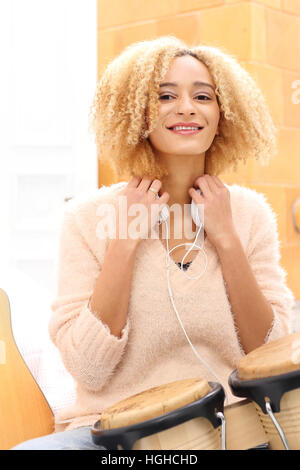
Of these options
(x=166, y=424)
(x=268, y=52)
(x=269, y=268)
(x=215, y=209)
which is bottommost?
(x=166, y=424)

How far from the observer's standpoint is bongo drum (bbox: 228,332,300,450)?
3.19ft

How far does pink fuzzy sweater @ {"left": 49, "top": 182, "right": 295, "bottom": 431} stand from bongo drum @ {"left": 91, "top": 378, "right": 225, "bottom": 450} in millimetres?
376

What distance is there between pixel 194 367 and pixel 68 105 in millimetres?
1717

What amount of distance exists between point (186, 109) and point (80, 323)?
0.49 m

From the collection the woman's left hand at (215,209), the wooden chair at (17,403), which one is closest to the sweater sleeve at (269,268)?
the woman's left hand at (215,209)

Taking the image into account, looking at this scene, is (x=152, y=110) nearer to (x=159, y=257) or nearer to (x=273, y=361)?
(x=159, y=257)

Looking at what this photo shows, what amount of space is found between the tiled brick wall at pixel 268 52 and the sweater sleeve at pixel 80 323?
3.51ft

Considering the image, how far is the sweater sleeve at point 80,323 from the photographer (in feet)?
4.42

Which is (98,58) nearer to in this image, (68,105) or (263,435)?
(68,105)

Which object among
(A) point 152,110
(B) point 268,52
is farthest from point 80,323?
(B) point 268,52

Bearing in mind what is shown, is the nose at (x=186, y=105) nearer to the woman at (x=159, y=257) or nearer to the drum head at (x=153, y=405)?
the woman at (x=159, y=257)

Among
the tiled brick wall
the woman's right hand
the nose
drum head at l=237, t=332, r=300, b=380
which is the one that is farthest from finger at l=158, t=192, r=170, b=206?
the tiled brick wall

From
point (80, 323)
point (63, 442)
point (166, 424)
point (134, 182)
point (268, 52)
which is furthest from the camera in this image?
point (268, 52)

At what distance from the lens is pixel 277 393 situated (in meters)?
0.98
